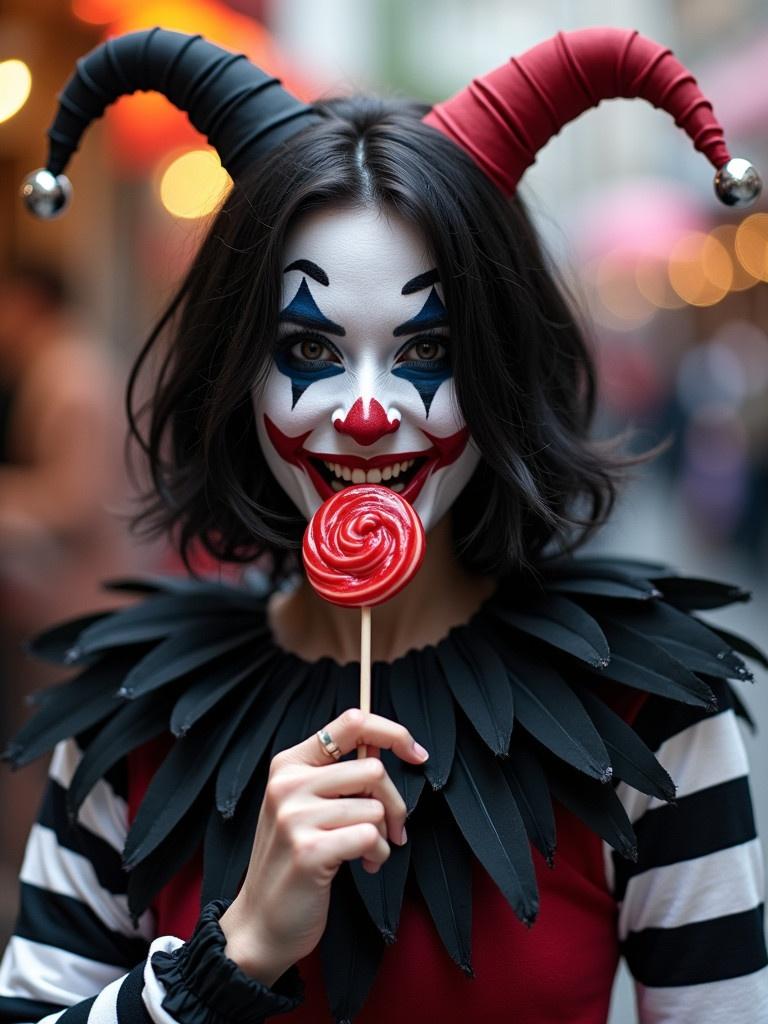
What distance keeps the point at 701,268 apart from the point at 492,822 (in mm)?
13990

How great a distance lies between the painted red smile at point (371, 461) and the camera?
1.66 metres

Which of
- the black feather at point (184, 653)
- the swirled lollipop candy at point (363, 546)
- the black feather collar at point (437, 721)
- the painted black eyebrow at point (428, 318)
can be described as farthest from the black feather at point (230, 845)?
the painted black eyebrow at point (428, 318)

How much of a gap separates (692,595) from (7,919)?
286 centimetres

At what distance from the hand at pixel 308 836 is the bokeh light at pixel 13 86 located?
103 inches

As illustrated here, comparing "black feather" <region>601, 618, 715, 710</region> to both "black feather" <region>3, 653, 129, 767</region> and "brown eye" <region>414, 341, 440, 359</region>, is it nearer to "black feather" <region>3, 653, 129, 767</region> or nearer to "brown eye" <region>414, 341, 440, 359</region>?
"brown eye" <region>414, 341, 440, 359</region>

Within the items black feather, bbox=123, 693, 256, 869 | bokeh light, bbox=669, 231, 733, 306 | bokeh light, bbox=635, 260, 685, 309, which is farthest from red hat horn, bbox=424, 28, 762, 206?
bokeh light, bbox=635, 260, 685, 309

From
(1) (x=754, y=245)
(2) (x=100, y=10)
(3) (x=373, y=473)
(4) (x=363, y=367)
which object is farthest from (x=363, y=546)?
(1) (x=754, y=245)

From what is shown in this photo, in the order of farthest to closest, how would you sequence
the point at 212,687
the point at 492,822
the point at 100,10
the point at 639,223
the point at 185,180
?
the point at 639,223 < the point at 185,180 < the point at 100,10 < the point at 212,687 < the point at 492,822

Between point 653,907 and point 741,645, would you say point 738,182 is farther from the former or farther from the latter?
point 653,907

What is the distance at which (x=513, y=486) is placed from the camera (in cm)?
170

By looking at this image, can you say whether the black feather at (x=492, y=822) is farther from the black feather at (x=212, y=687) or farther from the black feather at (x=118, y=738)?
the black feather at (x=118, y=738)

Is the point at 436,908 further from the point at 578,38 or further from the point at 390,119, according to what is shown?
the point at 578,38

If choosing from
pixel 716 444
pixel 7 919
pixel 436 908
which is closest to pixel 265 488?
pixel 436 908

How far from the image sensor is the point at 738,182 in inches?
65.3
